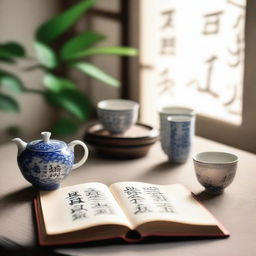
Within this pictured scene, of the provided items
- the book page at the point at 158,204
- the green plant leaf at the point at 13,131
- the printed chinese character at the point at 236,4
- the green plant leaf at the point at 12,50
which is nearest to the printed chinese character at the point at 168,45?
the printed chinese character at the point at 236,4

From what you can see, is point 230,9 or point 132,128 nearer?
point 132,128

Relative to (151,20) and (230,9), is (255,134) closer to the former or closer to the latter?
(230,9)

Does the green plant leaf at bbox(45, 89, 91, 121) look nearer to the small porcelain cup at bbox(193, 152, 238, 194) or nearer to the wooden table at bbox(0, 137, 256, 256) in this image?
the wooden table at bbox(0, 137, 256, 256)

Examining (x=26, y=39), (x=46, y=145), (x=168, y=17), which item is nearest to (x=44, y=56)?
(x=26, y=39)

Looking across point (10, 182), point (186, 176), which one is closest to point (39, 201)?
point (10, 182)

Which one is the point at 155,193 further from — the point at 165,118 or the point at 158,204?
the point at 165,118

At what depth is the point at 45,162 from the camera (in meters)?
1.16

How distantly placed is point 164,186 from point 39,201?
29cm

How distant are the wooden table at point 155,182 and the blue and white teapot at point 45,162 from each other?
6 centimetres

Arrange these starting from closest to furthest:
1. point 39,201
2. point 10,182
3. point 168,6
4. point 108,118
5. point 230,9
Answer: point 39,201 < point 10,182 < point 108,118 < point 230,9 < point 168,6

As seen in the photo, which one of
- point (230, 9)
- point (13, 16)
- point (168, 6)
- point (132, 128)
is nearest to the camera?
point (132, 128)

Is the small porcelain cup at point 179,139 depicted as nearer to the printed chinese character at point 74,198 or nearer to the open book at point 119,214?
the open book at point 119,214

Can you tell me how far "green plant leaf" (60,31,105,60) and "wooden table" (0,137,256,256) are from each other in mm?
708

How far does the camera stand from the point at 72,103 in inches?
85.0
